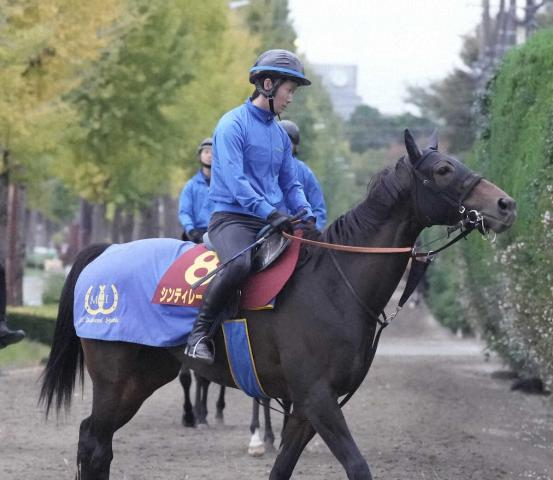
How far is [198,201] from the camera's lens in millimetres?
12602

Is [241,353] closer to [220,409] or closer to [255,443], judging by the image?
[255,443]

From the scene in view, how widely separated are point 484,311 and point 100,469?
12.4 meters

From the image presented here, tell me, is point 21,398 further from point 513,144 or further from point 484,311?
point 484,311

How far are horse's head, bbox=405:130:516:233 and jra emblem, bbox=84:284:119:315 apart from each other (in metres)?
2.11

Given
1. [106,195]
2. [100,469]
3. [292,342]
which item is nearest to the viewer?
[292,342]

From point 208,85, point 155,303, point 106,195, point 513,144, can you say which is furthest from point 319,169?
point 155,303

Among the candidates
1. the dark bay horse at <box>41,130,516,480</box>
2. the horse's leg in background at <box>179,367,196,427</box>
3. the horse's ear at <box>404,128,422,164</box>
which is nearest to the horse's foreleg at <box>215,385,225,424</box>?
the horse's leg in background at <box>179,367,196,427</box>

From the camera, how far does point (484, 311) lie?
1977cm

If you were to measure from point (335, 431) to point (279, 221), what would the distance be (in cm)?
127

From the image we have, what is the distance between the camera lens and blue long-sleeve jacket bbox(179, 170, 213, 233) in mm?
12500

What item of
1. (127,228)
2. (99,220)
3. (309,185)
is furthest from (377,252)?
(127,228)

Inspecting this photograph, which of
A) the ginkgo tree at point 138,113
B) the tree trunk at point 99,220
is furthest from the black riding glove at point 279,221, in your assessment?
the tree trunk at point 99,220

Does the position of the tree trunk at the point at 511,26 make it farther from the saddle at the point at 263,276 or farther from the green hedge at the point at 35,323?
the saddle at the point at 263,276

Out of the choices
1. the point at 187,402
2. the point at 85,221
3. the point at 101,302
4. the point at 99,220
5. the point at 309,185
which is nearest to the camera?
the point at 101,302
